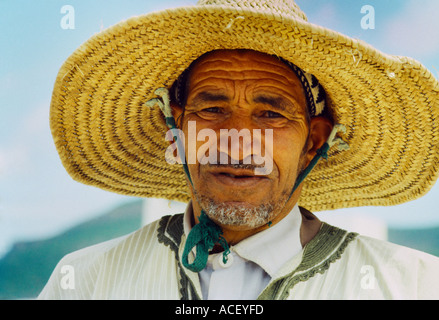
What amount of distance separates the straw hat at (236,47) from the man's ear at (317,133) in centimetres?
7

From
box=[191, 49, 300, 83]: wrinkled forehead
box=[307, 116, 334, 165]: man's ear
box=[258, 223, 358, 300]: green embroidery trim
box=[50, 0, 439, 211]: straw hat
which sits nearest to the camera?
box=[50, 0, 439, 211]: straw hat

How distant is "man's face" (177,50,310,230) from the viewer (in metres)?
1.91

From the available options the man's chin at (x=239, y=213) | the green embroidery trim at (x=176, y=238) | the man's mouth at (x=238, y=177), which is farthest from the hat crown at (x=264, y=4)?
the green embroidery trim at (x=176, y=238)

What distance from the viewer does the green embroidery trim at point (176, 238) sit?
1926 millimetres

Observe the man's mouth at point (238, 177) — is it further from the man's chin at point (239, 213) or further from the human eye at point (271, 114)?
the human eye at point (271, 114)

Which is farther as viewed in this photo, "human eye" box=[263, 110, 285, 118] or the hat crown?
"human eye" box=[263, 110, 285, 118]

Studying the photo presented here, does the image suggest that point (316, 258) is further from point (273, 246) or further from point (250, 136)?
point (250, 136)

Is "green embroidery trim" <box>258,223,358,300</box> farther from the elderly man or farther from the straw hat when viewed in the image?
the straw hat

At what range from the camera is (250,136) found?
192 cm

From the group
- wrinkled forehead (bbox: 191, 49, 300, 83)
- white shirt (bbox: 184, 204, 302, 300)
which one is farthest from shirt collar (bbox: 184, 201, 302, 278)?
wrinkled forehead (bbox: 191, 49, 300, 83)

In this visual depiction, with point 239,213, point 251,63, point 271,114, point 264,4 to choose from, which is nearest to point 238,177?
point 239,213

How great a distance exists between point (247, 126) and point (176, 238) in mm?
606
